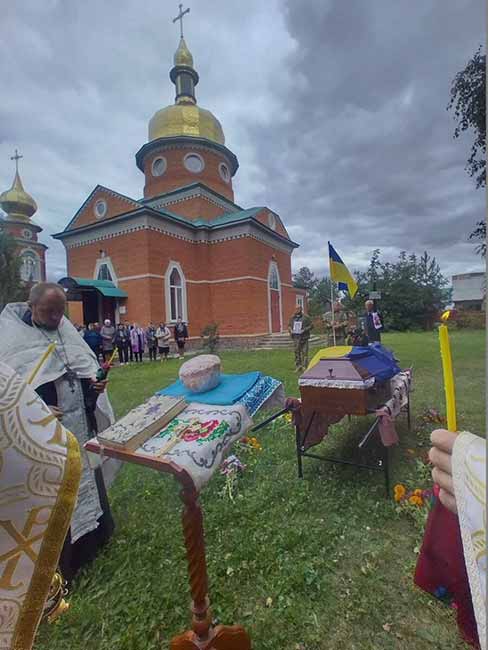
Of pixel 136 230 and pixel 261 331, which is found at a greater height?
pixel 136 230

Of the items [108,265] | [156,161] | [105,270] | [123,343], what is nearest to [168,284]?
[108,265]

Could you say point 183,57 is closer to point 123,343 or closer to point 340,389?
point 123,343

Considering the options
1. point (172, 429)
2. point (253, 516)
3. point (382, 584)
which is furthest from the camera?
point (253, 516)

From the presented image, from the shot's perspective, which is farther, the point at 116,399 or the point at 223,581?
the point at 116,399

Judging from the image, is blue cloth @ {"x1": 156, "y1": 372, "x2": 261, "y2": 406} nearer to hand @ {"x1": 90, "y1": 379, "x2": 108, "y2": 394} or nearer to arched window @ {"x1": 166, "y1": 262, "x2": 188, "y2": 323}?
hand @ {"x1": 90, "y1": 379, "x2": 108, "y2": 394}

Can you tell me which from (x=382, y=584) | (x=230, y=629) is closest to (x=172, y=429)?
(x=230, y=629)

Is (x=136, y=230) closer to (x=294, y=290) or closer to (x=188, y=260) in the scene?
(x=188, y=260)

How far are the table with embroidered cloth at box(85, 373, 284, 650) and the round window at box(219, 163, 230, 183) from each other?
71.0ft

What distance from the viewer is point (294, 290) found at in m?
22.9

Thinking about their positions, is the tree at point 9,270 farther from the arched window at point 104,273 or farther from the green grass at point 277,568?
the green grass at point 277,568

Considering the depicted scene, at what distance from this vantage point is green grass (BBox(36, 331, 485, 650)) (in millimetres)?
1768

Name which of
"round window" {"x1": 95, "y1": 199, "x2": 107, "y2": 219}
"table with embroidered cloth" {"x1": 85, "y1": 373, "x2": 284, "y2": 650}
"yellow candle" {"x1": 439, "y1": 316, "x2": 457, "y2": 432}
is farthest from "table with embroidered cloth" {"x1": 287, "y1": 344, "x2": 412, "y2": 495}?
"round window" {"x1": 95, "y1": 199, "x2": 107, "y2": 219}

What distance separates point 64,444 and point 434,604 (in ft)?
7.50

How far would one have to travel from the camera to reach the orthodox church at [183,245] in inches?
614
